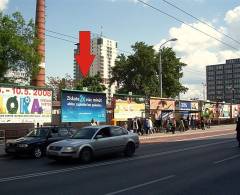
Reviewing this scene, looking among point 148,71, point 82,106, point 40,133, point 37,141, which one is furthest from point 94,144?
point 148,71

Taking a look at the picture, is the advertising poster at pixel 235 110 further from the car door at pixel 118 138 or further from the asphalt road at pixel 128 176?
the car door at pixel 118 138

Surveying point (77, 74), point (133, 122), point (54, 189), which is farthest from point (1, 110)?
point (77, 74)

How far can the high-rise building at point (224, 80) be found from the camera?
11725 cm

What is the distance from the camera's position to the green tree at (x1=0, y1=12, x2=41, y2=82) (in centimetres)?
4616

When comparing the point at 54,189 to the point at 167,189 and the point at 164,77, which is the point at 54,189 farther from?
the point at 164,77

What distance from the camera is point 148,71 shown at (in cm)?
8619

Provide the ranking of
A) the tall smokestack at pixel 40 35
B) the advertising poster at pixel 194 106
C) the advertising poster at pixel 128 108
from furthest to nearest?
the advertising poster at pixel 194 106, the tall smokestack at pixel 40 35, the advertising poster at pixel 128 108

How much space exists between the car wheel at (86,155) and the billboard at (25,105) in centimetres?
1204

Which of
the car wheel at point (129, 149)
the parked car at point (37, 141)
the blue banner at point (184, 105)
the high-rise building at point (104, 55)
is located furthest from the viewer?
the high-rise building at point (104, 55)

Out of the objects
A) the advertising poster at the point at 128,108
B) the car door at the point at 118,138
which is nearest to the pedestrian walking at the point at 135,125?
the advertising poster at the point at 128,108

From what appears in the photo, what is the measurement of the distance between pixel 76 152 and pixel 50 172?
2.27 metres

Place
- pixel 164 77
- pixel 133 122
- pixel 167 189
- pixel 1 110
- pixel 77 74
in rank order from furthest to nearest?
1. pixel 77 74
2. pixel 164 77
3. pixel 133 122
4. pixel 1 110
5. pixel 167 189

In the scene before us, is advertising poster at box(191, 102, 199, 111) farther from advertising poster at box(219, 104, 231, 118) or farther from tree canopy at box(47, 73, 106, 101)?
tree canopy at box(47, 73, 106, 101)

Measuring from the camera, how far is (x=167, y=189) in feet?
35.4
